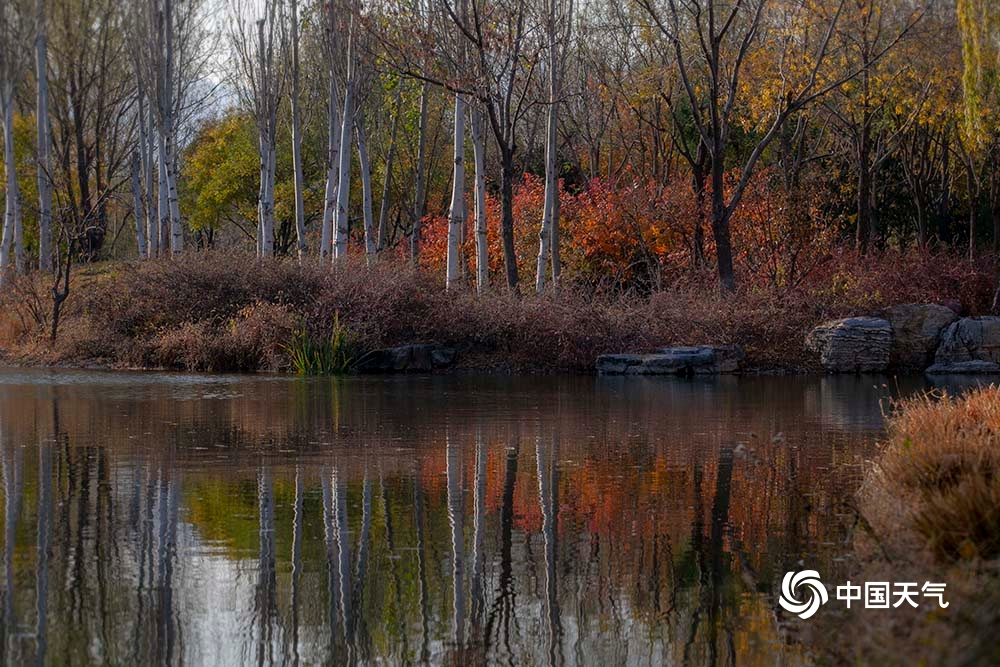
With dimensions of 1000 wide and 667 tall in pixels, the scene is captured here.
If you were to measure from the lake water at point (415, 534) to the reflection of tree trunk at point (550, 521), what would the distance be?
0.03m

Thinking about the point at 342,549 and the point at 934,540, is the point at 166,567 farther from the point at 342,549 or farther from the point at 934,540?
the point at 934,540

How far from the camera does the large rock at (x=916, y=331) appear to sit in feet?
102

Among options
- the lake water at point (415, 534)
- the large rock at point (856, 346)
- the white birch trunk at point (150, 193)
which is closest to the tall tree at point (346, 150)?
the white birch trunk at point (150, 193)

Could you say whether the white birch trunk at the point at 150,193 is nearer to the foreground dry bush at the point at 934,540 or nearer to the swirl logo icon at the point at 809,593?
the foreground dry bush at the point at 934,540

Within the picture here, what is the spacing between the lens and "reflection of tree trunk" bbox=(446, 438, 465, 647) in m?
7.62

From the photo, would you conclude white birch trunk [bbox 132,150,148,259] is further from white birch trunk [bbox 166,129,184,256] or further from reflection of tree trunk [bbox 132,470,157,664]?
reflection of tree trunk [bbox 132,470,157,664]

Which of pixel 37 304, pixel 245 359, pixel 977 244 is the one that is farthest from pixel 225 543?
pixel 977 244

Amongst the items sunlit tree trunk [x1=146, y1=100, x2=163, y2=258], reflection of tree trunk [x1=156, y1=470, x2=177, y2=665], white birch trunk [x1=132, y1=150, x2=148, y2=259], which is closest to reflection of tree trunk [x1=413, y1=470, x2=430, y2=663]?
reflection of tree trunk [x1=156, y1=470, x2=177, y2=665]

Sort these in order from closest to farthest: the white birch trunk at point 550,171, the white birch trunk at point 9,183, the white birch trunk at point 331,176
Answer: the white birch trunk at point 550,171 → the white birch trunk at point 331,176 → the white birch trunk at point 9,183

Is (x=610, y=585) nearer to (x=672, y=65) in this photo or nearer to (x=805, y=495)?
(x=805, y=495)

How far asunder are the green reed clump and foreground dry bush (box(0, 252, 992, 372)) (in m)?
0.23

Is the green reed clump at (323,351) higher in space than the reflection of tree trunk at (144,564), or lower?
higher

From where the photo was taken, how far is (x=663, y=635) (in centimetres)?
738

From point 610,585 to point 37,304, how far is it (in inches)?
1098
